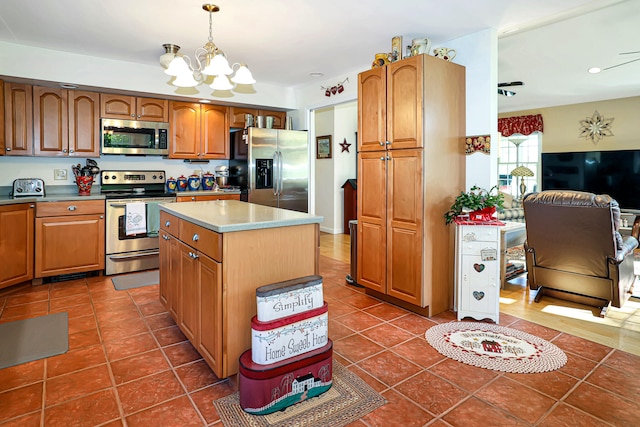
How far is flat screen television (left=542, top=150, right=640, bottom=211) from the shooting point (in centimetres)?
645

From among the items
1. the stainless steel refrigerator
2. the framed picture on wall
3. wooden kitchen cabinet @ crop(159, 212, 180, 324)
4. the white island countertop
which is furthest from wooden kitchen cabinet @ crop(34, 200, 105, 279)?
the framed picture on wall

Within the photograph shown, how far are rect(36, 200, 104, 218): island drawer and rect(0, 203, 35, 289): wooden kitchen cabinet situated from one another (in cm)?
8

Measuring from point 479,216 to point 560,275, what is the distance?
1157 millimetres

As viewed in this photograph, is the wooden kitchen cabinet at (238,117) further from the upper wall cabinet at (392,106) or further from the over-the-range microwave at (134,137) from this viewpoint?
the upper wall cabinet at (392,106)

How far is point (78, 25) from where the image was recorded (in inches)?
127

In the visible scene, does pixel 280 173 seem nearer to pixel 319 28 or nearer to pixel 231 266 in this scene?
pixel 319 28

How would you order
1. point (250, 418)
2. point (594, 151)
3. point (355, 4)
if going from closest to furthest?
point (250, 418), point (355, 4), point (594, 151)

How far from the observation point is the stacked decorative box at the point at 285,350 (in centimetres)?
178

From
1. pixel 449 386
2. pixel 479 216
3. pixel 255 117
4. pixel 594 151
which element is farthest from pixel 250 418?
pixel 594 151

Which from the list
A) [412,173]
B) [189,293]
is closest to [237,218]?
[189,293]

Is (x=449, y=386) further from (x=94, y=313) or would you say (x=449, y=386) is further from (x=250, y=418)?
(x=94, y=313)

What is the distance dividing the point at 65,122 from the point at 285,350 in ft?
12.7

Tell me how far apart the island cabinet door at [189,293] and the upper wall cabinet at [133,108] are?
110 inches

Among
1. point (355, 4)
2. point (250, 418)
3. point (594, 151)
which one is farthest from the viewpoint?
point (594, 151)
